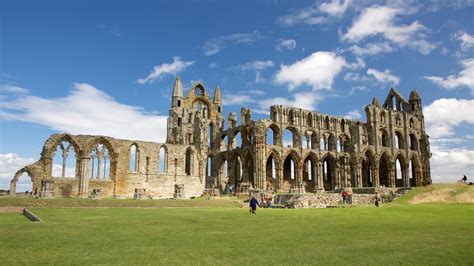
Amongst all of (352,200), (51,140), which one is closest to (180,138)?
(51,140)

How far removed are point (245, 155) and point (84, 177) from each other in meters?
18.7

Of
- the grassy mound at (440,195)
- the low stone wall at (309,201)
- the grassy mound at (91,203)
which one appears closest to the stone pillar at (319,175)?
the grassy mound at (440,195)

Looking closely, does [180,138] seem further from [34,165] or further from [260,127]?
[34,165]

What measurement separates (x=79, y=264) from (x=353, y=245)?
519 centimetres

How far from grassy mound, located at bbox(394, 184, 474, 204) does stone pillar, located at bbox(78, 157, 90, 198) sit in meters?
27.2

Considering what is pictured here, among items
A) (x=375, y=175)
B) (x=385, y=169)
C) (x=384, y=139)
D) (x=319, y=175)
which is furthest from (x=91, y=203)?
(x=384, y=139)

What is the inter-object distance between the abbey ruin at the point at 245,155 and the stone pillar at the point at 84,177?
9 centimetres

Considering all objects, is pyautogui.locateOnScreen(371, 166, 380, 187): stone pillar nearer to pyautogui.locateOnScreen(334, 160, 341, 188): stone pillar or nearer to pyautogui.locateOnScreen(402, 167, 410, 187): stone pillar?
pyautogui.locateOnScreen(334, 160, 341, 188): stone pillar

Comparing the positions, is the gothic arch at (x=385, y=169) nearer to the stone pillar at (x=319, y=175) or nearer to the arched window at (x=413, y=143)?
the arched window at (x=413, y=143)

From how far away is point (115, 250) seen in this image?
6.84 meters

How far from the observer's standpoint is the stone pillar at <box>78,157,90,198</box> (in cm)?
3340

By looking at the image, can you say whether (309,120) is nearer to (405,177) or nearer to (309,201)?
(405,177)

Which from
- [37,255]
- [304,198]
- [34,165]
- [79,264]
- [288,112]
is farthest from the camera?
[288,112]

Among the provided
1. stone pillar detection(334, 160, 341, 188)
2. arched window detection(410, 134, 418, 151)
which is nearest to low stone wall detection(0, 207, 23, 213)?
stone pillar detection(334, 160, 341, 188)
